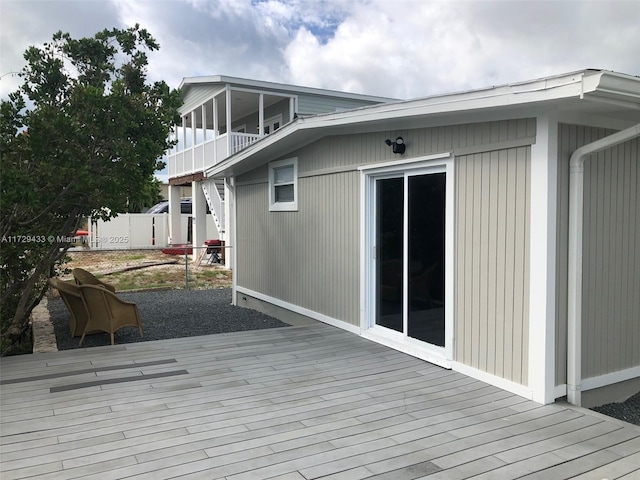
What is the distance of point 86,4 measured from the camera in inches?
283

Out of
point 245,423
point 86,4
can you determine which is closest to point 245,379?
point 245,423

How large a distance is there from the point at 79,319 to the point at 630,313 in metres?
→ 6.20

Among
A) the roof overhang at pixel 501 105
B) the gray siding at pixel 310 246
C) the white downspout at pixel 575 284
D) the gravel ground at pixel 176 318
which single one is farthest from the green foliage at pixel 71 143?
the white downspout at pixel 575 284

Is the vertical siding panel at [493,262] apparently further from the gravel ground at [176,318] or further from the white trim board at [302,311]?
the gravel ground at [176,318]

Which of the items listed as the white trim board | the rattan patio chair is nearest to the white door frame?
the white trim board

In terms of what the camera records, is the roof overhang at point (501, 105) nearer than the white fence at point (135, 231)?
Yes

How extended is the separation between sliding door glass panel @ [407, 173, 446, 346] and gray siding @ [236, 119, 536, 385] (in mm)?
283

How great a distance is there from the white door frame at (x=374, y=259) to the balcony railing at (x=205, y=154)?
25.3 feet

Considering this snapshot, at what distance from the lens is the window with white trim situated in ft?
24.4

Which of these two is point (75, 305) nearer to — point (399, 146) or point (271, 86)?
point (399, 146)

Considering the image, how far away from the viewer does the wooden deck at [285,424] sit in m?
2.82

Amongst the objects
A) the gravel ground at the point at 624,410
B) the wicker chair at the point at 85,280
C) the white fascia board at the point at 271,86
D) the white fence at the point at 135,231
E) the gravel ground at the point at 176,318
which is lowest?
the gravel ground at the point at 624,410

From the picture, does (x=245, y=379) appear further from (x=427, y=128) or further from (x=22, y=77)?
(x=22, y=77)

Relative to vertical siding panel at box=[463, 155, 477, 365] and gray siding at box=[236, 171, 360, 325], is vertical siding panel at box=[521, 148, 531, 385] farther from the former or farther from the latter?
gray siding at box=[236, 171, 360, 325]
